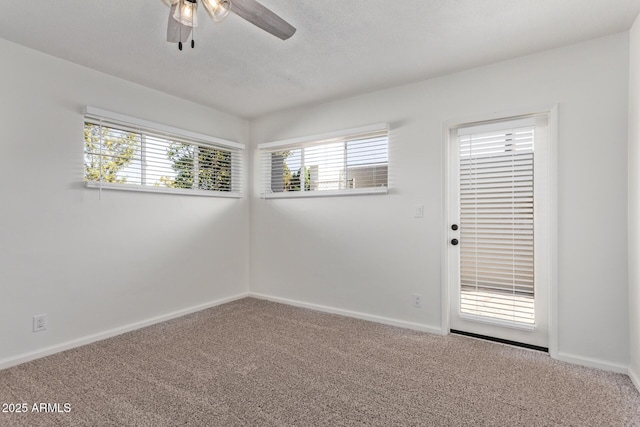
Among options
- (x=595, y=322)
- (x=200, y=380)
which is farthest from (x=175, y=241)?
(x=595, y=322)

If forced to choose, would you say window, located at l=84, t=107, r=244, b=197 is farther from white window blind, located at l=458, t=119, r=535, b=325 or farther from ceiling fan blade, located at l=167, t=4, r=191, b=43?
white window blind, located at l=458, t=119, r=535, b=325

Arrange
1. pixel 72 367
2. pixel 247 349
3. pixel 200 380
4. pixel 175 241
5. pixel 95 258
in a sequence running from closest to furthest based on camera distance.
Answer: pixel 200 380
pixel 72 367
pixel 247 349
pixel 95 258
pixel 175 241

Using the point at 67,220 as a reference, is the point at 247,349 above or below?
below

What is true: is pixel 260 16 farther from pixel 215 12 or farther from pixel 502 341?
pixel 502 341

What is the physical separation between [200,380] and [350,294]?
1.80 m

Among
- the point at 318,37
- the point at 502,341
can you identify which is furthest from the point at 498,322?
the point at 318,37

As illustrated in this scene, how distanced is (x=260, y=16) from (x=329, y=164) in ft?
7.46

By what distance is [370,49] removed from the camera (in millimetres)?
2592

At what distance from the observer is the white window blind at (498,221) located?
9.15ft

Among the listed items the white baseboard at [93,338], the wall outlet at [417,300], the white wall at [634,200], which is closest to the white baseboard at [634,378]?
the white wall at [634,200]

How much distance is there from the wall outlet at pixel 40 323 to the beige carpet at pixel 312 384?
9.3 inches

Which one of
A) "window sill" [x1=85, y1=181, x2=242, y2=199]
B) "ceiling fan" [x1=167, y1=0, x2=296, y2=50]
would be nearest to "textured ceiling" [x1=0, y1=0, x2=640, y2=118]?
"ceiling fan" [x1=167, y1=0, x2=296, y2=50]

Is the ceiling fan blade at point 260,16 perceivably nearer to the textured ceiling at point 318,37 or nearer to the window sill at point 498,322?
the textured ceiling at point 318,37

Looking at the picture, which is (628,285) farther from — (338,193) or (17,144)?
(17,144)
